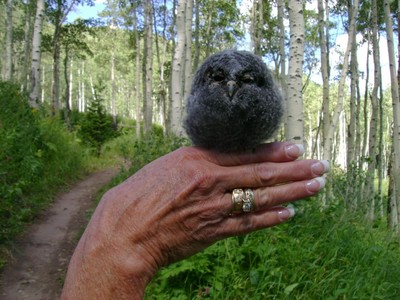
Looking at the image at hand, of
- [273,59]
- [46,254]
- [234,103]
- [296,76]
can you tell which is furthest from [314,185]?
[273,59]

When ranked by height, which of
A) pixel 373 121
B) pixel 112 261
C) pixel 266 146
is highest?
pixel 373 121

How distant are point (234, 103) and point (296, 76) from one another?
3.97 meters

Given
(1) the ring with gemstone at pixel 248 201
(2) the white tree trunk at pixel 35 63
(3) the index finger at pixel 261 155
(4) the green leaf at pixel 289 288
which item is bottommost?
(4) the green leaf at pixel 289 288

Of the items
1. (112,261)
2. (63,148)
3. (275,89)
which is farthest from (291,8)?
(63,148)

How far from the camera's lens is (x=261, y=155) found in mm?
1319

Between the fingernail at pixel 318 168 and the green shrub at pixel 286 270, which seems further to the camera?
the green shrub at pixel 286 270

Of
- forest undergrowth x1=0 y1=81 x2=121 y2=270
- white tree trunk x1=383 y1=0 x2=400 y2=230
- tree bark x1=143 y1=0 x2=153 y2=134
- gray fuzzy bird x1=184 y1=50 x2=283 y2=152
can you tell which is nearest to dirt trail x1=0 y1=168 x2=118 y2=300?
forest undergrowth x1=0 y1=81 x2=121 y2=270

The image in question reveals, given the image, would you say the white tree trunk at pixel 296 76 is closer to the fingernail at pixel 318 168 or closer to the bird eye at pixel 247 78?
the fingernail at pixel 318 168

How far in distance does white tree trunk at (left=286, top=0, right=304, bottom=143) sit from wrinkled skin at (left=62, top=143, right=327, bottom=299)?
365cm

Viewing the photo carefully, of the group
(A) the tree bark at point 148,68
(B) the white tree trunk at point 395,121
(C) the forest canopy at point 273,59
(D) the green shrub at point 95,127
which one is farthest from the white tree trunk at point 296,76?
(A) the tree bark at point 148,68

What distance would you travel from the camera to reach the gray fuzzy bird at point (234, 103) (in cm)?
118

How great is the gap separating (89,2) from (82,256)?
22.8 m

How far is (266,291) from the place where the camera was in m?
3.11

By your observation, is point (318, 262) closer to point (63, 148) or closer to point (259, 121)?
point (259, 121)
